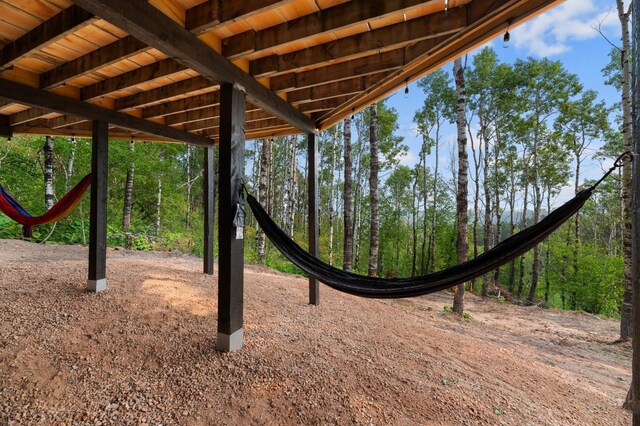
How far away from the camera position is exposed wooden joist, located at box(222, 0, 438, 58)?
4.60 feet

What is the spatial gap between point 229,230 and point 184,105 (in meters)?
1.64

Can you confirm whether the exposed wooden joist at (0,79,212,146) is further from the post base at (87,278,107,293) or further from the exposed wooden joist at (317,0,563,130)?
the exposed wooden joist at (317,0,563,130)

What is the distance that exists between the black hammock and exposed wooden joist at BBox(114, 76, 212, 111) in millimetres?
1099

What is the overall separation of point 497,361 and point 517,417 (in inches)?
35.2

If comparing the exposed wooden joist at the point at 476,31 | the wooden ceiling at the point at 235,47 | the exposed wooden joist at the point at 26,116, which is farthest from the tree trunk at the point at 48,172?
the exposed wooden joist at the point at 476,31

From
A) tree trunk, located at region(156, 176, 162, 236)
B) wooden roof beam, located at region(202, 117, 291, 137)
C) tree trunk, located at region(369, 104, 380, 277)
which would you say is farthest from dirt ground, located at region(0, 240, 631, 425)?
tree trunk, located at region(156, 176, 162, 236)

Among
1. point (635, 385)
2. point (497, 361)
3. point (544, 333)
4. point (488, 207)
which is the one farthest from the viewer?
point (488, 207)

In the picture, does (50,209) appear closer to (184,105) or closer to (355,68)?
(184,105)

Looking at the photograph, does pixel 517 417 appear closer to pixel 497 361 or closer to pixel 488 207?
pixel 497 361

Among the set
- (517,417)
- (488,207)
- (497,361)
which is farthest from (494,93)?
(517,417)

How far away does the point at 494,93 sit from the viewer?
886 centimetres

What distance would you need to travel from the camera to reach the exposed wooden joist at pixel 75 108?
2.19 meters

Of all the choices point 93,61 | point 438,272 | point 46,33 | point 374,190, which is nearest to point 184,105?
point 93,61

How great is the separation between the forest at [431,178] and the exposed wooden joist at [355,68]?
Answer: 3.26m
